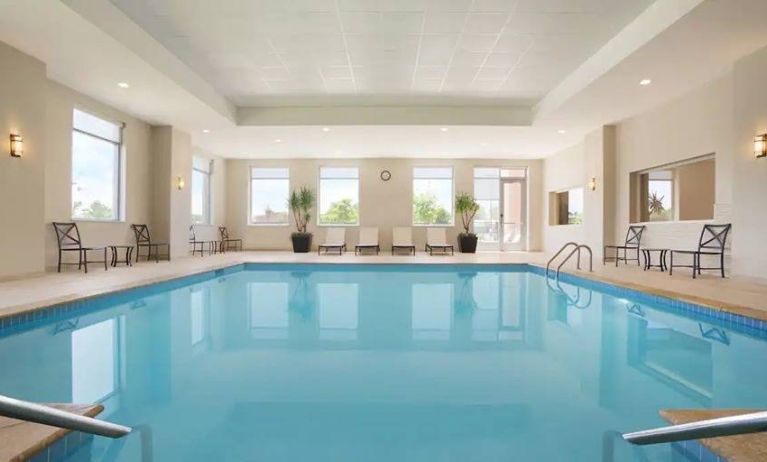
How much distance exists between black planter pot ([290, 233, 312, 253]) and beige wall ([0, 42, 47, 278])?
6.83 metres

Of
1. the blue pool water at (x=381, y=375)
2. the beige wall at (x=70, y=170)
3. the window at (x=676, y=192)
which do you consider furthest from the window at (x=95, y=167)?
the window at (x=676, y=192)

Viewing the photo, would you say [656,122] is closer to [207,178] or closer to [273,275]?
[273,275]

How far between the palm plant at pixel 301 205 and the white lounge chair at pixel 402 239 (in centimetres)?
254

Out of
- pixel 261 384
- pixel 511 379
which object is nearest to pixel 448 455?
pixel 511 379

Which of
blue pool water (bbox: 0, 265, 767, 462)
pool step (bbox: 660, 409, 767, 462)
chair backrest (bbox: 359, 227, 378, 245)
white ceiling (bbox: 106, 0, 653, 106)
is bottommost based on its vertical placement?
blue pool water (bbox: 0, 265, 767, 462)

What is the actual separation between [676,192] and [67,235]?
33.4 feet

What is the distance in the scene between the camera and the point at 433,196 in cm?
1415

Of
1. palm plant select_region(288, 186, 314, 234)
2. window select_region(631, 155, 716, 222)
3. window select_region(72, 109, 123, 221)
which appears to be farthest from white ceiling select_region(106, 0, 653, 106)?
Answer: palm plant select_region(288, 186, 314, 234)

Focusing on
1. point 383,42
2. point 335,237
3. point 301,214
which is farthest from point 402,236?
point 383,42

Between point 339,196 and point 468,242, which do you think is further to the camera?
point 339,196

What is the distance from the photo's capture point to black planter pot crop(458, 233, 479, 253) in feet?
42.8

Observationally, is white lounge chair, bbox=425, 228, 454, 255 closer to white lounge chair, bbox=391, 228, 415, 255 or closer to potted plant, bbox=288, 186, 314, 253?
white lounge chair, bbox=391, 228, 415, 255

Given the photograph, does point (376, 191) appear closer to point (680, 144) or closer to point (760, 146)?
point (680, 144)

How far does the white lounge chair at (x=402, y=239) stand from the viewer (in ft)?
43.4
